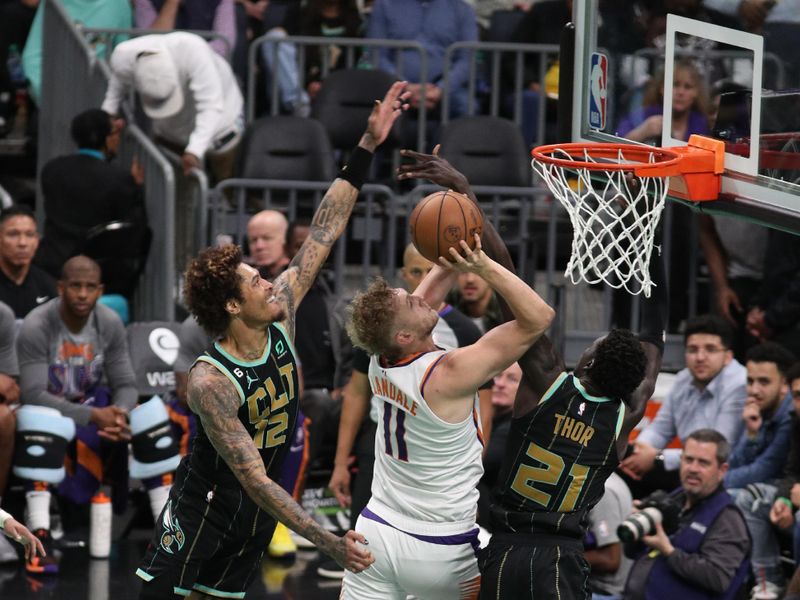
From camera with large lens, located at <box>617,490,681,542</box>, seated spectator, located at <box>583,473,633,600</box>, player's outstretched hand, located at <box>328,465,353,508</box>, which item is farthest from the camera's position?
player's outstretched hand, located at <box>328,465,353,508</box>

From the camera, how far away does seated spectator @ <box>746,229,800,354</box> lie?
9430mm

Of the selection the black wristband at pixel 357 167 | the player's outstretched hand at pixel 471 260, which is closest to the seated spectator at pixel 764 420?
the black wristband at pixel 357 167

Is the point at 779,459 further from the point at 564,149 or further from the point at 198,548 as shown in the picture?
the point at 198,548

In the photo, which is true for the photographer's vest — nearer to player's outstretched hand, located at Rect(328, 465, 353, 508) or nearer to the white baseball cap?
player's outstretched hand, located at Rect(328, 465, 353, 508)

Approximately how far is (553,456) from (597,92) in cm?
226

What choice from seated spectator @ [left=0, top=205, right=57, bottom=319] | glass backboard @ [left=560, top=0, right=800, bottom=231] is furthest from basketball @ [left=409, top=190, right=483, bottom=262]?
seated spectator @ [left=0, top=205, right=57, bottom=319]

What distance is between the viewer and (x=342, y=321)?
9.43m

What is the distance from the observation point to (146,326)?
9758 mm

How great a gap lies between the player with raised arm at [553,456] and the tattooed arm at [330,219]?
19.3 inches

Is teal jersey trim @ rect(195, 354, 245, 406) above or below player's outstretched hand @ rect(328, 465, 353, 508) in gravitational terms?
above

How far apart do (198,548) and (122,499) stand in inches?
129

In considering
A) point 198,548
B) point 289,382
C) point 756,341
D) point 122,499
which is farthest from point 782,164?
point 122,499

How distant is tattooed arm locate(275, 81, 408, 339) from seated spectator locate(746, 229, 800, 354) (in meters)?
3.94

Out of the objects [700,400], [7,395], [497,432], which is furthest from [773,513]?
[7,395]
